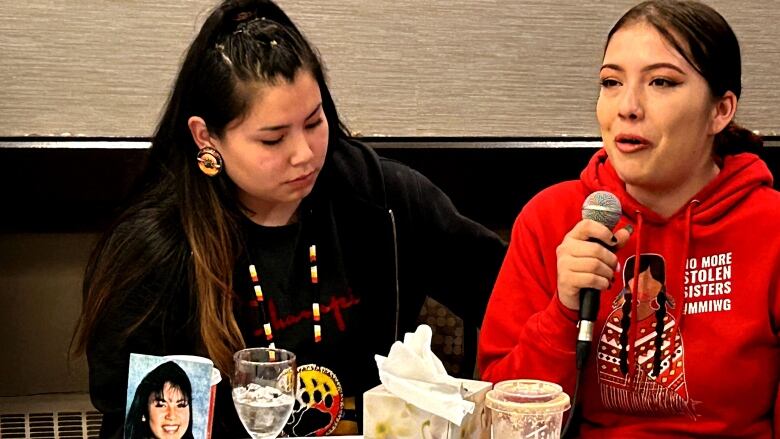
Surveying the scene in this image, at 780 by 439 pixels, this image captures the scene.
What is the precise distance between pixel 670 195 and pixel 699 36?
0.82 ft

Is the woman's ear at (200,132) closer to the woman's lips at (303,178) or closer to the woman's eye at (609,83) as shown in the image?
the woman's lips at (303,178)

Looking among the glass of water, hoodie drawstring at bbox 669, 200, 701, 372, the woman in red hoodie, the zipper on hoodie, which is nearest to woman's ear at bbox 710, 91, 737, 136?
the woman in red hoodie

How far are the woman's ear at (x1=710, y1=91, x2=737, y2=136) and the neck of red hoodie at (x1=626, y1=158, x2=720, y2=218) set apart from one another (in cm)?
7

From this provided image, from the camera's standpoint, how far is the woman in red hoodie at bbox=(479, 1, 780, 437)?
152 cm

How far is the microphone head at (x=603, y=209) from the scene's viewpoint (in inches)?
55.4

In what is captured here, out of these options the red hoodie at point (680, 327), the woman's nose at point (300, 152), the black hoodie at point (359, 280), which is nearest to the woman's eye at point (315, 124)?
the woman's nose at point (300, 152)

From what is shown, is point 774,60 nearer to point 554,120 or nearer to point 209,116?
point 554,120

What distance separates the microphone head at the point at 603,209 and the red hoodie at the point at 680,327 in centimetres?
15

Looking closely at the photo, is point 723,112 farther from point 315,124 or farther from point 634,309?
point 315,124

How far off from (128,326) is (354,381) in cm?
42

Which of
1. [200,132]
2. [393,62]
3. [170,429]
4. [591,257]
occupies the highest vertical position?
[393,62]

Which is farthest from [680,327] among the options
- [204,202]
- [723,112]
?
[204,202]

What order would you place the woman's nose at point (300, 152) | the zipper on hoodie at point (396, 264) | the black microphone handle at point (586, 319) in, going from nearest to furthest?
the black microphone handle at point (586, 319)
the woman's nose at point (300, 152)
the zipper on hoodie at point (396, 264)

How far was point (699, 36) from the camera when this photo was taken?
153 cm
